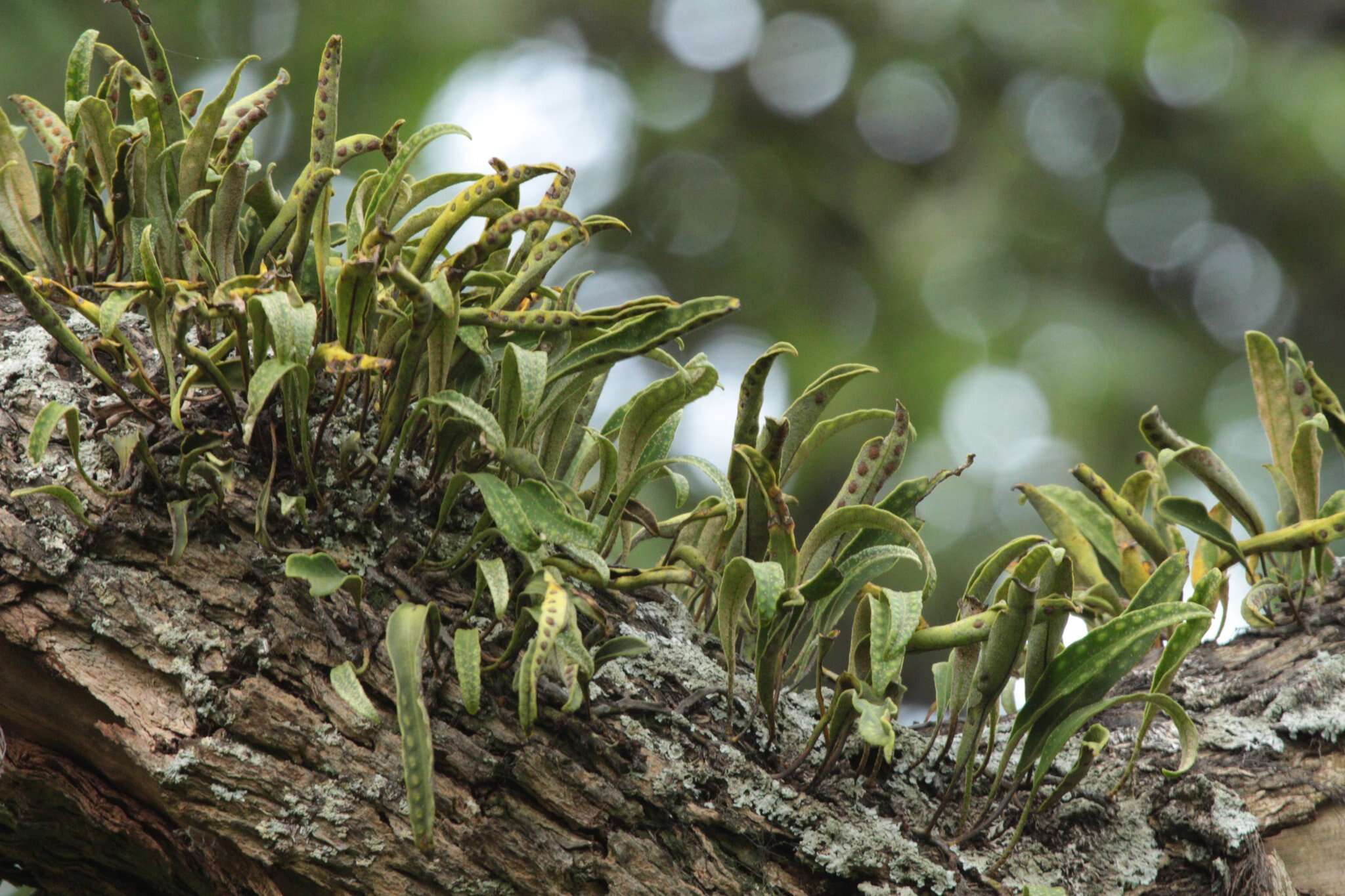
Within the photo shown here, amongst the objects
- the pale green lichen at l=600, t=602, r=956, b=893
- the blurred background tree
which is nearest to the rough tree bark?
the pale green lichen at l=600, t=602, r=956, b=893

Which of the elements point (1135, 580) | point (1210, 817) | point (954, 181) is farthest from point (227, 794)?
point (954, 181)

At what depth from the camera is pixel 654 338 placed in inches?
36.7

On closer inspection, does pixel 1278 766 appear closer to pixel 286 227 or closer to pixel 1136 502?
pixel 1136 502

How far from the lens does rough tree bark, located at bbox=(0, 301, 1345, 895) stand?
86 cm

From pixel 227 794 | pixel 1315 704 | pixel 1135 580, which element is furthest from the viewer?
pixel 1135 580

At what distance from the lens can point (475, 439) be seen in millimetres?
981

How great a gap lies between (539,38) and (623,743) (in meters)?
2.81

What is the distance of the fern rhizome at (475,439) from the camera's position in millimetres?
890

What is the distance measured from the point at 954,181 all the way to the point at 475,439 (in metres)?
2.76

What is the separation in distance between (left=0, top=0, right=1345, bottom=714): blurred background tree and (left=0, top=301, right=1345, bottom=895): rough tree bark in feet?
5.88

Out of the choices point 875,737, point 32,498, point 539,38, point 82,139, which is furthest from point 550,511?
point 539,38

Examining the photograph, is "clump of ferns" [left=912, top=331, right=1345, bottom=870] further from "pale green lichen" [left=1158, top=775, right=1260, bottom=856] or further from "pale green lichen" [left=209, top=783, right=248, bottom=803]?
"pale green lichen" [left=209, top=783, right=248, bottom=803]

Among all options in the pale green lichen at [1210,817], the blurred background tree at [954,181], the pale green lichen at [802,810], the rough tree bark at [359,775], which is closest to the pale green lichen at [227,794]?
the rough tree bark at [359,775]

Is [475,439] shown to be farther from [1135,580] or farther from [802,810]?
[1135,580]
